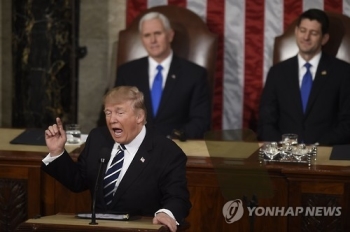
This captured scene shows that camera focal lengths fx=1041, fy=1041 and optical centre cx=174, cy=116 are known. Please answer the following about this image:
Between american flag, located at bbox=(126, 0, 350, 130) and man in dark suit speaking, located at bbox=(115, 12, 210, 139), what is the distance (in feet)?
2.48

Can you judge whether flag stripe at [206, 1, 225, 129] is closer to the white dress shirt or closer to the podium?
the white dress shirt

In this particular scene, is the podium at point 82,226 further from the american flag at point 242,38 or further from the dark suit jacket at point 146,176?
the american flag at point 242,38

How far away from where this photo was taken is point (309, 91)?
7.72 m

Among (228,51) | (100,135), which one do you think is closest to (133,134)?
(100,135)

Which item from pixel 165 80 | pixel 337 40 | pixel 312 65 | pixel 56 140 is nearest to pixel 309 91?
pixel 312 65

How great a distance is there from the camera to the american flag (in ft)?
28.0

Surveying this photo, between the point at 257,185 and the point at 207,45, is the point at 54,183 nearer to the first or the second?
the point at 257,185

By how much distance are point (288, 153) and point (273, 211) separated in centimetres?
38

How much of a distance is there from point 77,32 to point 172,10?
3.21 ft

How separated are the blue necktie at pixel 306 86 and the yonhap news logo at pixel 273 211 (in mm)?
1764

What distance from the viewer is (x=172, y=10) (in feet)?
27.2

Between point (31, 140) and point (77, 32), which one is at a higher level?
point (77, 32)

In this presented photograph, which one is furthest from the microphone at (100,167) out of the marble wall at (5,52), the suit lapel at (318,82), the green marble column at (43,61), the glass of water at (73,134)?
the marble wall at (5,52)

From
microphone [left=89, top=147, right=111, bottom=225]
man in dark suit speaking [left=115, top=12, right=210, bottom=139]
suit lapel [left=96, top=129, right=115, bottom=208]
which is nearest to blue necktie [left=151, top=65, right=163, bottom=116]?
man in dark suit speaking [left=115, top=12, right=210, bottom=139]
